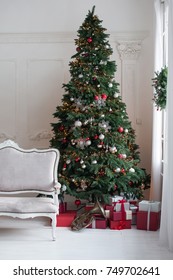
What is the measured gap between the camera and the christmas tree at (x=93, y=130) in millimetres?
5035

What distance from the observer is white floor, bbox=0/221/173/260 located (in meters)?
3.80

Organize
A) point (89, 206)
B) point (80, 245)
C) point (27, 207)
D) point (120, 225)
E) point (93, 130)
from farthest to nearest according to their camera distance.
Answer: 1. point (89, 206)
2. point (93, 130)
3. point (120, 225)
4. point (27, 207)
5. point (80, 245)

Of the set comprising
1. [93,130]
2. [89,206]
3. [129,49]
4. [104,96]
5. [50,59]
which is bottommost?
[89,206]

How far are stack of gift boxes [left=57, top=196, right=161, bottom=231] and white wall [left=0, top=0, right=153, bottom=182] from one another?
1.07m

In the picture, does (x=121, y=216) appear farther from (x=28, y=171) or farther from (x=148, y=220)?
(x=28, y=171)

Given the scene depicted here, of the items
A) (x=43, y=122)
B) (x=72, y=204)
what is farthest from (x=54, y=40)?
(x=72, y=204)

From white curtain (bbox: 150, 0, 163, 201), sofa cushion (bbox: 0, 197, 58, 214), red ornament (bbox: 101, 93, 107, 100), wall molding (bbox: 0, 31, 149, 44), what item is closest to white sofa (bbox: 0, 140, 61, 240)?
sofa cushion (bbox: 0, 197, 58, 214)

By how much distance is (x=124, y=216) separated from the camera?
16.3 ft

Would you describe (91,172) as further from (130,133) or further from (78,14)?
(78,14)

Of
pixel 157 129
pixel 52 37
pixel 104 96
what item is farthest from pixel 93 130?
pixel 52 37

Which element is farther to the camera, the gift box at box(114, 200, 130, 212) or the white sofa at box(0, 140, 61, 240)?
the gift box at box(114, 200, 130, 212)

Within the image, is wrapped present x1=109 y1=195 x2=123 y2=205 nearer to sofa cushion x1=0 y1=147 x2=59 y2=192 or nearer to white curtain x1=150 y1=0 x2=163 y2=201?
white curtain x1=150 y1=0 x2=163 y2=201

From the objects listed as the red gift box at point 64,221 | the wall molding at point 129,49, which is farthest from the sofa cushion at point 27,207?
the wall molding at point 129,49

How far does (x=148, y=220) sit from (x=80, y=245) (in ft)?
3.66
